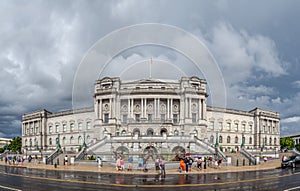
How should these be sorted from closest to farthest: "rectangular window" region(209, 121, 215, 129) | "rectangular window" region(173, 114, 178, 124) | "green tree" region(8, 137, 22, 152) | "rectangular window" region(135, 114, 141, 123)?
"rectangular window" region(135, 114, 141, 123)
"rectangular window" region(173, 114, 178, 124)
"rectangular window" region(209, 121, 215, 129)
"green tree" region(8, 137, 22, 152)

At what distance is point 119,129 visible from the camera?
7288 centimetres

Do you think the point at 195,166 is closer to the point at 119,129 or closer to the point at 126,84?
the point at 119,129

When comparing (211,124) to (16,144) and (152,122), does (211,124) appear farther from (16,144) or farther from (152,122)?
(16,144)

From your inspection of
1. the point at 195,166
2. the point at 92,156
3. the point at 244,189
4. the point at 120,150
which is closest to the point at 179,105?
the point at 120,150

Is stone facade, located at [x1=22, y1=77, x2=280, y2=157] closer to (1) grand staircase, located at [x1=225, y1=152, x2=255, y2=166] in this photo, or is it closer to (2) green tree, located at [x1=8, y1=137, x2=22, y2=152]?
(1) grand staircase, located at [x1=225, y1=152, x2=255, y2=166]

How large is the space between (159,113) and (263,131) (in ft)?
153

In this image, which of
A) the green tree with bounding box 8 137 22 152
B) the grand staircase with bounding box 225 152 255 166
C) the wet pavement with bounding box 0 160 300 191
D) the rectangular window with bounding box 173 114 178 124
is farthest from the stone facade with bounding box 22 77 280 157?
the wet pavement with bounding box 0 160 300 191

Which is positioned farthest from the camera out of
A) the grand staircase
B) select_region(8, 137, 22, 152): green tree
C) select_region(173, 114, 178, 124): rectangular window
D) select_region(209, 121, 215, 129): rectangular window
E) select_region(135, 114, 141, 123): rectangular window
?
select_region(8, 137, 22, 152): green tree

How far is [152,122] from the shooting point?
70.6m

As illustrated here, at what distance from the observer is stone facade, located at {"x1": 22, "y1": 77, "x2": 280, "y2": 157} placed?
179 ft

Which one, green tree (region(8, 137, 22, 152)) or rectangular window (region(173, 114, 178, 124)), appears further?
green tree (region(8, 137, 22, 152))

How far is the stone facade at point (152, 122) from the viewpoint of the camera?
5466cm

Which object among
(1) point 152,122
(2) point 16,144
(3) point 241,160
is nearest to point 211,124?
(1) point 152,122

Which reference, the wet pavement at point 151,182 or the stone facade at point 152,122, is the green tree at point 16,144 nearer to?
the stone facade at point 152,122
